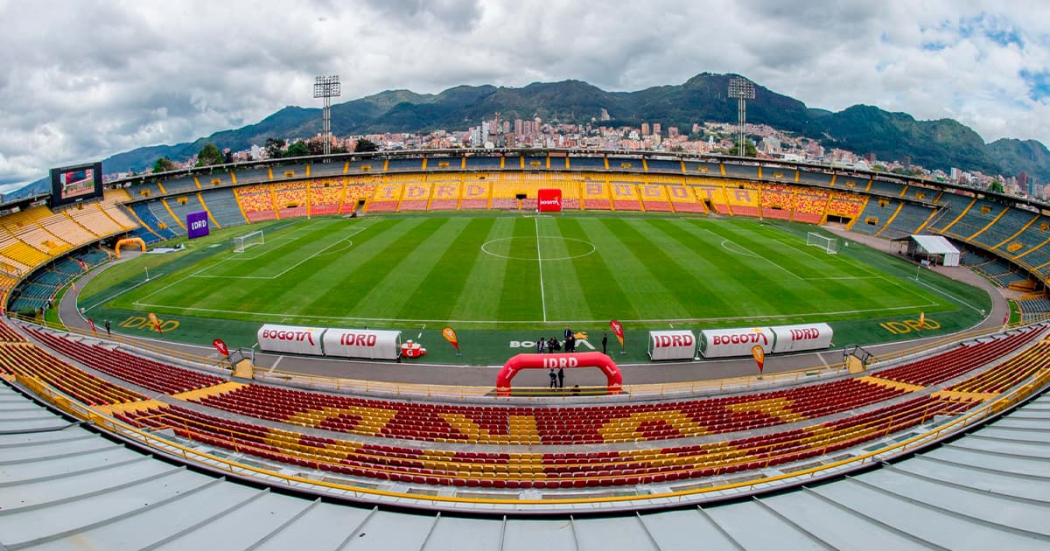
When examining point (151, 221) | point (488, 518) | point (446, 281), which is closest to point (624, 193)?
point (446, 281)

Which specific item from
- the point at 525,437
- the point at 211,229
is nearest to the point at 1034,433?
the point at 525,437

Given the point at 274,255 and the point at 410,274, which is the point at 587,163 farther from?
the point at 274,255

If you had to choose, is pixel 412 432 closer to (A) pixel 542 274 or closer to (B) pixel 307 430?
(B) pixel 307 430

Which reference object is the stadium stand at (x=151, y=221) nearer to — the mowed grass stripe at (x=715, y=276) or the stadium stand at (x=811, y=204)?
the mowed grass stripe at (x=715, y=276)

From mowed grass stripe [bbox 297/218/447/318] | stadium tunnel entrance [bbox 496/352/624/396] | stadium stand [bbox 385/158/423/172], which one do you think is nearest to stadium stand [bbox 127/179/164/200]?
mowed grass stripe [bbox 297/218/447/318]

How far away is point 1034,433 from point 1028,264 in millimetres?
45282

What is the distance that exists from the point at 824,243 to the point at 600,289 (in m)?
30.0

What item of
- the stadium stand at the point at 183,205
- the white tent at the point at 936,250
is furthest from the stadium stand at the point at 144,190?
the white tent at the point at 936,250

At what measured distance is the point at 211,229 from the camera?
57.7 meters

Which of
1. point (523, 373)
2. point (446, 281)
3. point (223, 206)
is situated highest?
point (223, 206)

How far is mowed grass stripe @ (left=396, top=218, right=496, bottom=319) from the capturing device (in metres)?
30.4

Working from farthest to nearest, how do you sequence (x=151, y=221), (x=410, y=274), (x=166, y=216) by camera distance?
(x=166, y=216)
(x=151, y=221)
(x=410, y=274)

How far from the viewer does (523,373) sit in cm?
2359

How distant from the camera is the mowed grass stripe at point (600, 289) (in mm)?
29969
